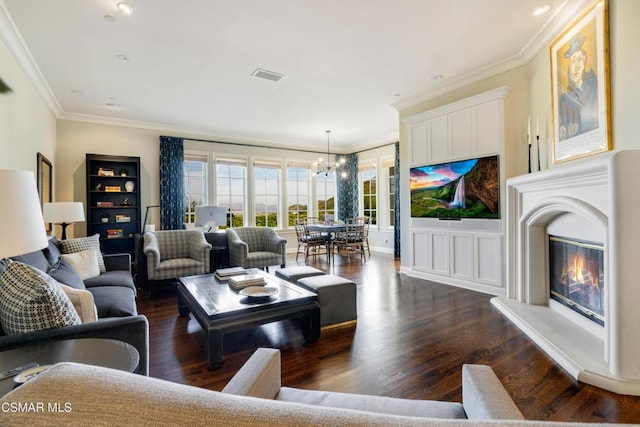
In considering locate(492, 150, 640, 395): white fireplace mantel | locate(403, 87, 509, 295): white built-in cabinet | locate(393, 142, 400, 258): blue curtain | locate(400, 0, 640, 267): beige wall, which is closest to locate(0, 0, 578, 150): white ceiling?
locate(400, 0, 640, 267): beige wall

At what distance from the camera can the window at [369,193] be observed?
8.55 m

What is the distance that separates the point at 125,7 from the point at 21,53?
1.71m

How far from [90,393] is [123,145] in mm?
6940

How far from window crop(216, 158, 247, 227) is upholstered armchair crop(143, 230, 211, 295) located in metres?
2.38

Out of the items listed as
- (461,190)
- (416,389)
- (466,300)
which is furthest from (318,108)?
(416,389)

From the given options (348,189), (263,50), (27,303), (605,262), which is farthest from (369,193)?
(27,303)

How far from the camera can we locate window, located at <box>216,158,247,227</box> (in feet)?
24.1

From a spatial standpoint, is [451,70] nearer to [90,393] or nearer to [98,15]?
[98,15]

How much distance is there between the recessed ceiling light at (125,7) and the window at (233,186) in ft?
14.9

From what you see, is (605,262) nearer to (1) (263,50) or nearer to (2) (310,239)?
(1) (263,50)

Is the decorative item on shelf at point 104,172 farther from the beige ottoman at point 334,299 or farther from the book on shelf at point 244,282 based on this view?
the beige ottoman at point 334,299

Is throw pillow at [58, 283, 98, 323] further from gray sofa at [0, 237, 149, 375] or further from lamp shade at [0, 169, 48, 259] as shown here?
lamp shade at [0, 169, 48, 259]

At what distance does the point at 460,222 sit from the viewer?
4.48 metres

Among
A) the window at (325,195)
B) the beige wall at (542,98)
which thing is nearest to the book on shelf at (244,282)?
the beige wall at (542,98)
